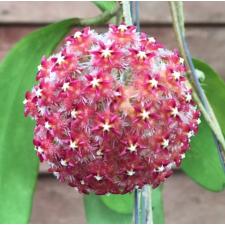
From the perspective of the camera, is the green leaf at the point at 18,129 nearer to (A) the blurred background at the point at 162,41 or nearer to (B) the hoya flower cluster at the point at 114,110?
(B) the hoya flower cluster at the point at 114,110

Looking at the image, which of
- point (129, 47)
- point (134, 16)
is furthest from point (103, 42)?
point (134, 16)

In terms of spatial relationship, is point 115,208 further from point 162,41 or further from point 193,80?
point 162,41

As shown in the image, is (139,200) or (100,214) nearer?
(139,200)

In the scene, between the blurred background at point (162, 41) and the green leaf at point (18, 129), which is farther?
the blurred background at point (162, 41)

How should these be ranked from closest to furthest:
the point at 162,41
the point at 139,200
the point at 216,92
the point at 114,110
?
the point at 114,110
the point at 139,200
the point at 216,92
the point at 162,41

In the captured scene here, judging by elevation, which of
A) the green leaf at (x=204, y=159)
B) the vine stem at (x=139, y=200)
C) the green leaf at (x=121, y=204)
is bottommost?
the green leaf at (x=121, y=204)

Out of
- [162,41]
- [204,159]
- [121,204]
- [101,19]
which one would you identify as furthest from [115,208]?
[162,41]

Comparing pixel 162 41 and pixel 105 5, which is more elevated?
pixel 105 5

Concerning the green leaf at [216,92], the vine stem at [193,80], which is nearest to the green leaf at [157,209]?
the green leaf at [216,92]
